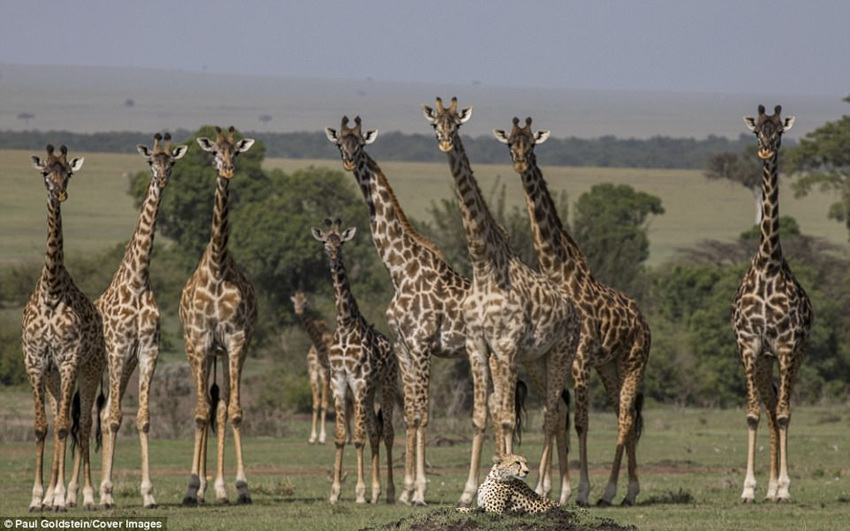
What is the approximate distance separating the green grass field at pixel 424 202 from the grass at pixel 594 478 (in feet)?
152

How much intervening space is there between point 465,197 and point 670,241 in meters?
76.5

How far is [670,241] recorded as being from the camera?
91.0 meters

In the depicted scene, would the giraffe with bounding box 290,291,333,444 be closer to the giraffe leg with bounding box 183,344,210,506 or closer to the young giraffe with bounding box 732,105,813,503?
the giraffe leg with bounding box 183,344,210,506

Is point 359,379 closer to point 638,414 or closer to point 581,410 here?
point 581,410

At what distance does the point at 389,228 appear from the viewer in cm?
1709

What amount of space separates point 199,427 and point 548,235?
4.04 m

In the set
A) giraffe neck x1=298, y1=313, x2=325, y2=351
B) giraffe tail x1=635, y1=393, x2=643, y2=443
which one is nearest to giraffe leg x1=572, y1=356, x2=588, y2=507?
giraffe tail x1=635, y1=393, x2=643, y2=443

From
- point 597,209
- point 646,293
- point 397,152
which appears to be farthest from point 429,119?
point 397,152

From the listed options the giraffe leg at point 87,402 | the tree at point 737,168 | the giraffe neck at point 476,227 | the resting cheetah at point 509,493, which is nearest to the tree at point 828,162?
the tree at point 737,168

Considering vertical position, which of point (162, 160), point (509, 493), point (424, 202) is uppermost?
point (424, 202)

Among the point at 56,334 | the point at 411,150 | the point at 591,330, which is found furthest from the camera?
the point at 411,150

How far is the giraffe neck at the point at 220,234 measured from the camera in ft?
56.8

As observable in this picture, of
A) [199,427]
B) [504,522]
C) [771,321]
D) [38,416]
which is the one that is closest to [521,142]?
[771,321]

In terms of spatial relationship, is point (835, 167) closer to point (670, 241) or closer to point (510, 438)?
point (670, 241)
